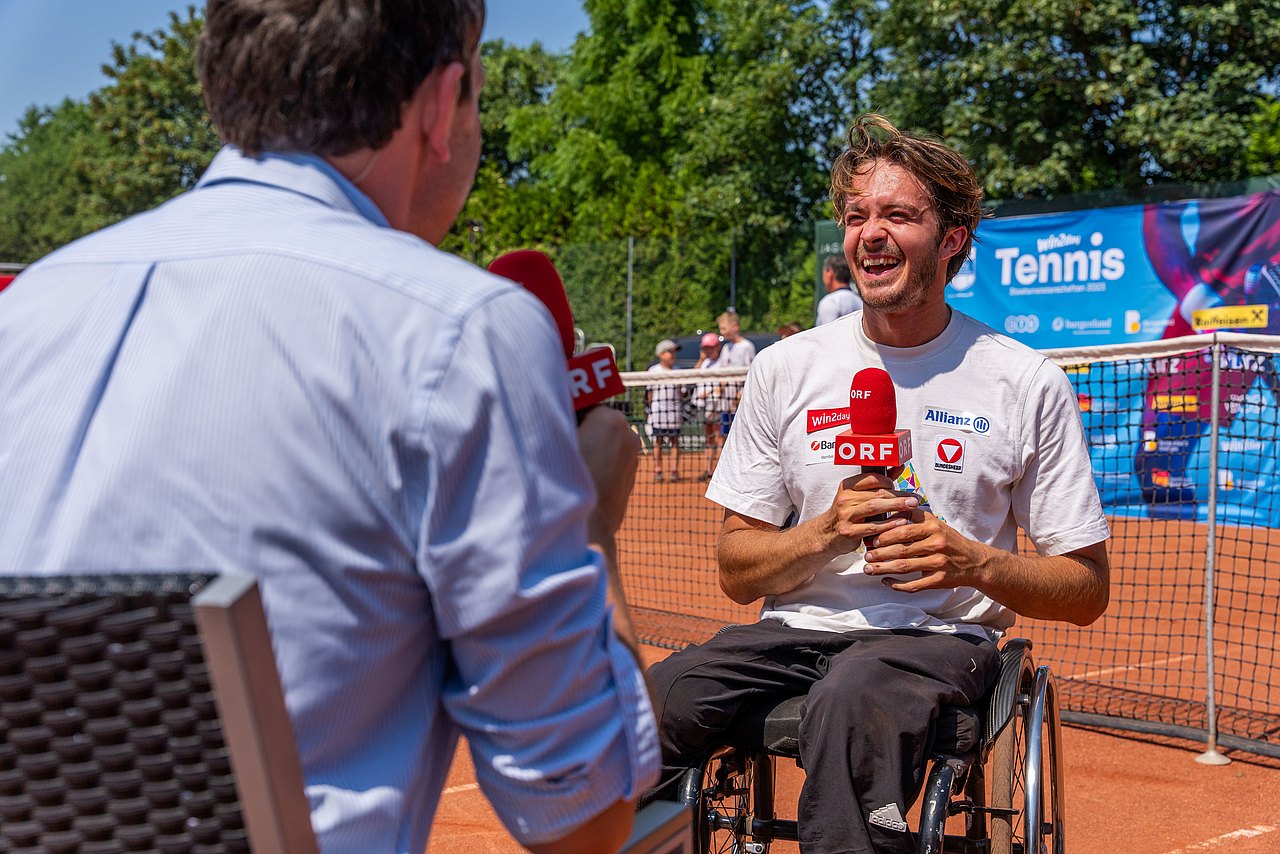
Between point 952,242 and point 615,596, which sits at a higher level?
point 952,242

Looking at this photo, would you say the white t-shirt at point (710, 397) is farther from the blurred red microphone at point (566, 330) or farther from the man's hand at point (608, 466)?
the man's hand at point (608, 466)

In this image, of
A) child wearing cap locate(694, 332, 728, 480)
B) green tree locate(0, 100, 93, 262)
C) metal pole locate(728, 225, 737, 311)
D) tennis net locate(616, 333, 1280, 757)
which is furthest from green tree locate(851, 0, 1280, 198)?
green tree locate(0, 100, 93, 262)

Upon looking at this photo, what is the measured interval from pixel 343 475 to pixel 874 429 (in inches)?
71.1

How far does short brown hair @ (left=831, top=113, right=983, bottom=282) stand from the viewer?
11.3ft

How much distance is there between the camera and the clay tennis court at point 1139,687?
468 centimetres

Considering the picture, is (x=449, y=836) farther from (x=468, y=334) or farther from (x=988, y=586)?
(x=468, y=334)

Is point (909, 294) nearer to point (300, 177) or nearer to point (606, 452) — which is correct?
point (606, 452)

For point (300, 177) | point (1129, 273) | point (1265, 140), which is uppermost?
point (1265, 140)

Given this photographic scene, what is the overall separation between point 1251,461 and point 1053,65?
10.7m

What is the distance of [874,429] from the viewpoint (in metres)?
2.77

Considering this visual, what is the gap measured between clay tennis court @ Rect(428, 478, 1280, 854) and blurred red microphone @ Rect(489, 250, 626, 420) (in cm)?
311

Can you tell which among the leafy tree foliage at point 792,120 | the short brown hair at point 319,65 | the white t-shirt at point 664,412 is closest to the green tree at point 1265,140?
the leafy tree foliage at point 792,120

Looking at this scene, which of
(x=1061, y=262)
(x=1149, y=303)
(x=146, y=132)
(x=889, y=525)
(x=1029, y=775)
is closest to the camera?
(x=1029, y=775)

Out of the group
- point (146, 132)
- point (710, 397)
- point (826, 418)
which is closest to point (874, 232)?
point (826, 418)
